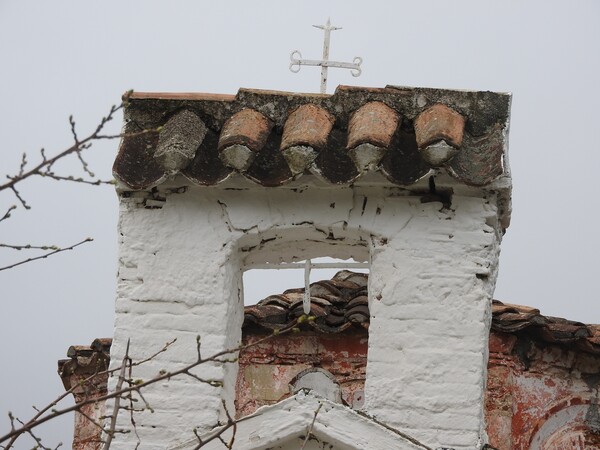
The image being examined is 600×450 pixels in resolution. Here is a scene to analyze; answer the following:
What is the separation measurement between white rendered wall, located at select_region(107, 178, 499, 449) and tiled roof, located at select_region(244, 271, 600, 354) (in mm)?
2962

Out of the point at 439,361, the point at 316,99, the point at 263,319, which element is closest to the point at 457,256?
the point at 439,361

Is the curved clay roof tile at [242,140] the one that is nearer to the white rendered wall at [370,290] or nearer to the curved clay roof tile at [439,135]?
the white rendered wall at [370,290]

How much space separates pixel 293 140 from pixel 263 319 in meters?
3.14

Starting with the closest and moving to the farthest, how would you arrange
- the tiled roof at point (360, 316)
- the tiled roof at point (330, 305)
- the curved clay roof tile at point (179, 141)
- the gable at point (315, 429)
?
the gable at point (315, 429), the curved clay roof tile at point (179, 141), the tiled roof at point (330, 305), the tiled roof at point (360, 316)

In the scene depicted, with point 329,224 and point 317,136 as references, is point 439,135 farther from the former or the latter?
point 329,224

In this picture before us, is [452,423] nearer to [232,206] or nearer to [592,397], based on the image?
[232,206]

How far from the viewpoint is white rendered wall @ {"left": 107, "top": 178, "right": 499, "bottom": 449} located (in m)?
6.66

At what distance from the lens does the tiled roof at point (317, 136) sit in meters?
6.71

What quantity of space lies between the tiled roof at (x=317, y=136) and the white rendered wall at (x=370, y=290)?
0.58ft

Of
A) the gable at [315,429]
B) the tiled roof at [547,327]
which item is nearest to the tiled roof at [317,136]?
the gable at [315,429]

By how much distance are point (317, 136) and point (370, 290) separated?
632 millimetres

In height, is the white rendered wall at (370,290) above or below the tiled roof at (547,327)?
above

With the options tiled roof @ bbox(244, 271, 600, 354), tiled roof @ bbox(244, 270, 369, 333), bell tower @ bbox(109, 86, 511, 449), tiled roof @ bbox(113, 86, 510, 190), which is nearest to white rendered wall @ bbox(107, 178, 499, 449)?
bell tower @ bbox(109, 86, 511, 449)

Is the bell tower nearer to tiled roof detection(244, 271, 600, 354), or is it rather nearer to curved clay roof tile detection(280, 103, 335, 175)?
curved clay roof tile detection(280, 103, 335, 175)
